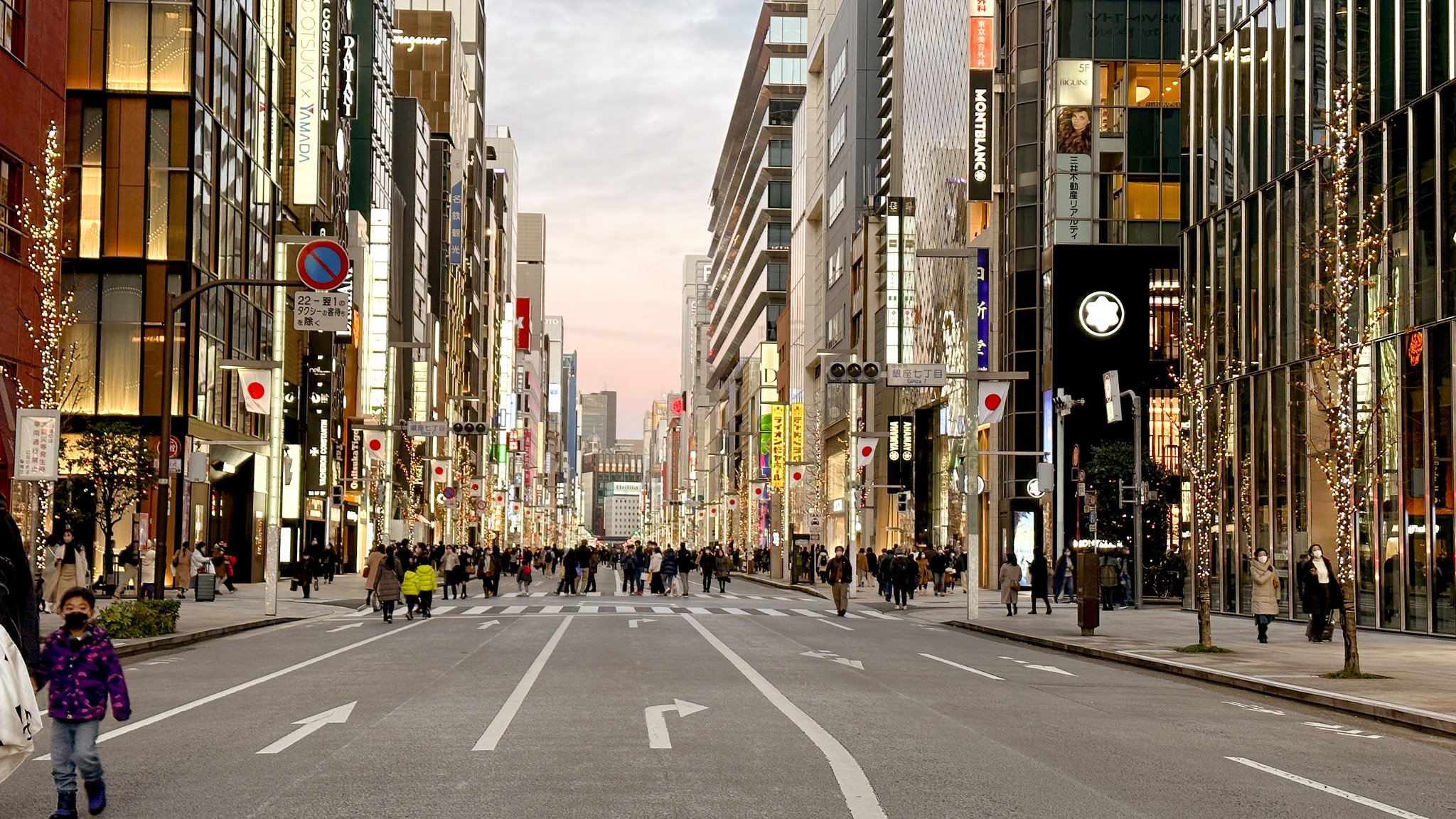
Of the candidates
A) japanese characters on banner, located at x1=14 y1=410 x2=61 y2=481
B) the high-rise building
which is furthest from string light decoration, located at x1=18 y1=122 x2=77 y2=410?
the high-rise building

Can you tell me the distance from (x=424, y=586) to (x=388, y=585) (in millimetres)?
1858

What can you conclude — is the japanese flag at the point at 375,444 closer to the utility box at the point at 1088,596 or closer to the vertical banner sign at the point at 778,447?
the vertical banner sign at the point at 778,447

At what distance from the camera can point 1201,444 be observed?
101 ft

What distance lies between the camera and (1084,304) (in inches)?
2452

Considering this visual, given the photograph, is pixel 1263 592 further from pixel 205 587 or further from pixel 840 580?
pixel 205 587

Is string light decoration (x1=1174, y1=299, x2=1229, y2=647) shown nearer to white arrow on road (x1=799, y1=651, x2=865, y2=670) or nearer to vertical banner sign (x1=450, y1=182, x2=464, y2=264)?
white arrow on road (x1=799, y1=651, x2=865, y2=670)

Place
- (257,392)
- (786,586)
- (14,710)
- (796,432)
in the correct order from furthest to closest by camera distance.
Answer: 1. (796,432)
2. (786,586)
3. (257,392)
4. (14,710)

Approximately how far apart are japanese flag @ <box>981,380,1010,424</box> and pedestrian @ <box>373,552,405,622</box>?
14.3m

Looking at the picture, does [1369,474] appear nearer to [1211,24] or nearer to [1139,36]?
[1211,24]

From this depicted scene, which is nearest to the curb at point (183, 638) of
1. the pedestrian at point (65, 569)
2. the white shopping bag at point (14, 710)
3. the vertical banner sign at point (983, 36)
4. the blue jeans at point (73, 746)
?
the pedestrian at point (65, 569)

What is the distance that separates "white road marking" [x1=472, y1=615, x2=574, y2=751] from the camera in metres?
13.4

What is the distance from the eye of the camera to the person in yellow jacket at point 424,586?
3831 centimetres

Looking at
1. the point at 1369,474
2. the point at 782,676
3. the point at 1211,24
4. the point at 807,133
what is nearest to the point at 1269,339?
the point at 1369,474

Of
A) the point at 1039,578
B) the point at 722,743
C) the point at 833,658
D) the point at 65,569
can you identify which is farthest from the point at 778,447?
the point at 722,743
